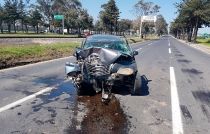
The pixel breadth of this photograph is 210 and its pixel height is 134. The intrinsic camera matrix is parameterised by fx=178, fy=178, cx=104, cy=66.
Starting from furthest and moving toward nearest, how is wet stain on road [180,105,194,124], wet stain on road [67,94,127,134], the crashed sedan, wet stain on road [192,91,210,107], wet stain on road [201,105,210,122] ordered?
wet stain on road [192,91,210,107], the crashed sedan, wet stain on road [201,105,210,122], wet stain on road [180,105,194,124], wet stain on road [67,94,127,134]

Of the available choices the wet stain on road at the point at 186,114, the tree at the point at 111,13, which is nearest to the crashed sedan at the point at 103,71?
the wet stain on road at the point at 186,114

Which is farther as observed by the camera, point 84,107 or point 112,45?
point 112,45

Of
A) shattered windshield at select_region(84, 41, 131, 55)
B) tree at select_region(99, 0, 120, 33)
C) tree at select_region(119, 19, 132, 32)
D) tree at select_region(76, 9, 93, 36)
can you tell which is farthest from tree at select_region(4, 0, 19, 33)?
shattered windshield at select_region(84, 41, 131, 55)

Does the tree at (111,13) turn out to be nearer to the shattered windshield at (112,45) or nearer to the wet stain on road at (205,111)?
the shattered windshield at (112,45)

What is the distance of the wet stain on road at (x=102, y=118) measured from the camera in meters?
3.31

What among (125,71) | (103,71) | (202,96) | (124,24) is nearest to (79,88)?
(103,71)

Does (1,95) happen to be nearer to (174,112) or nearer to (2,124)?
(2,124)

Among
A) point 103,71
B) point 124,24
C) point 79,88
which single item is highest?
point 124,24

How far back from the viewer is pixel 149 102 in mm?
4789

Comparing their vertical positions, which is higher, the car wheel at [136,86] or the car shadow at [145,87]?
the car wheel at [136,86]

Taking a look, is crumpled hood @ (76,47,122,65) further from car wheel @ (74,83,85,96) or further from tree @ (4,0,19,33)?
tree @ (4,0,19,33)

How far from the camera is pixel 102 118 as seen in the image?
381 cm

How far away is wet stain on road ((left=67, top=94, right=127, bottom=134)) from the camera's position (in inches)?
130

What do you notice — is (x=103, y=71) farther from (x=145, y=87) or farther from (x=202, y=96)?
(x=202, y=96)
